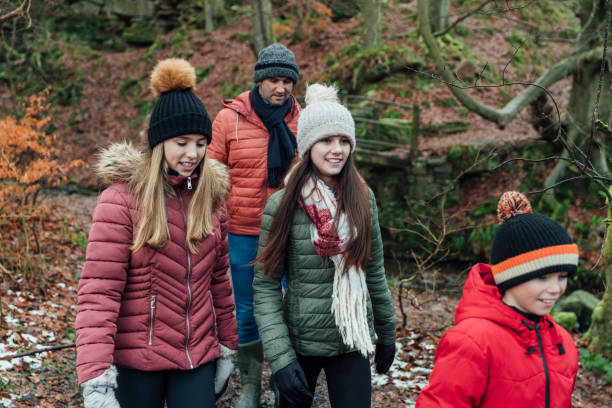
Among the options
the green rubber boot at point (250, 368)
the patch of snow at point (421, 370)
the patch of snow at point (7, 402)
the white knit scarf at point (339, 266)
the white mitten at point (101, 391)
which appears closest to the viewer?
the white mitten at point (101, 391)

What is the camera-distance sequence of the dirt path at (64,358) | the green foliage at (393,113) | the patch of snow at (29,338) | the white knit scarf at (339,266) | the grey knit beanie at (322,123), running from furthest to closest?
the green foliage at (393,113) → the patch of snow at (29,338) → the dirt path at (64,358) → the grey knit beanie at (322,123) → the white knit scarf at (339,266)

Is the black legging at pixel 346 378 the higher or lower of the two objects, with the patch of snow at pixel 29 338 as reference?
lower

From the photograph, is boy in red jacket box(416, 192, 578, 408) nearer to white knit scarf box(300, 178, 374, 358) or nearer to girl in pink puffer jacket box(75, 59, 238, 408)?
white knit scarf box(300, 178, 374, 358)

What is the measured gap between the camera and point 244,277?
3854 mm

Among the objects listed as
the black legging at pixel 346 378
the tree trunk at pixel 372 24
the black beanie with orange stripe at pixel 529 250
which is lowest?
the black legging at pixel 346 378

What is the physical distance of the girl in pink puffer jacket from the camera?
2246 millimetres

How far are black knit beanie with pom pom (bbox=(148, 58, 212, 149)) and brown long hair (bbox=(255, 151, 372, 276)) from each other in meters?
0.54

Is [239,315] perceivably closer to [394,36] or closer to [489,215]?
[489,215]

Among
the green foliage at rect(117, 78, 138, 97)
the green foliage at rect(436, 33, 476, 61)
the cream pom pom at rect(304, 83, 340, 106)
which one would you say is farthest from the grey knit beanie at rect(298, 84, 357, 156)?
the green foliage at rect(117, 78, 138, 97)

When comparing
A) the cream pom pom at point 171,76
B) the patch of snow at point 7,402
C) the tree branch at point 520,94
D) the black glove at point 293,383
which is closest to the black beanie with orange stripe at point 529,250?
the black glove at point 293,383

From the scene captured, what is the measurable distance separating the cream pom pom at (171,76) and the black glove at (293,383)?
1519mm

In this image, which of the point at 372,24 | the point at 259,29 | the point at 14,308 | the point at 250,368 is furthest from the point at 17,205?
the point at 372,24

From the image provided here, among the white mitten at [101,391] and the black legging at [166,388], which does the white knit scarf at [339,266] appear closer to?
the black legging at [166,388]

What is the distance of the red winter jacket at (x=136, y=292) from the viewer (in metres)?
2.22
